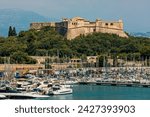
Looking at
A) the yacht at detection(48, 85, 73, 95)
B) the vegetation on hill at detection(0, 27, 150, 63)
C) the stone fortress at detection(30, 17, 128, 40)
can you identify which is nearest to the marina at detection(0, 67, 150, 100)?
the yacht at detection(48, 85, 73, 95)

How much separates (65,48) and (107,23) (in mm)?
10403

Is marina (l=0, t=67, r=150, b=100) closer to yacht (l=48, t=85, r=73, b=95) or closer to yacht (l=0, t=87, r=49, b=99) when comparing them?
yacht (l=48, t=85, r=73, b=95)

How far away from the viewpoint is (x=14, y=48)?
48.6 meters

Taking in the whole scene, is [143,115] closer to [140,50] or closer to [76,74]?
[76,74]

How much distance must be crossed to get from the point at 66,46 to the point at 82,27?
6864mm

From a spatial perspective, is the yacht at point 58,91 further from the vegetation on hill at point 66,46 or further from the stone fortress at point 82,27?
the stone fortress at point 82,27

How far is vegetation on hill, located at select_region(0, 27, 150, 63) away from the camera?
1905 inches

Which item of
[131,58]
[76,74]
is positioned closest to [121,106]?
[76,74]

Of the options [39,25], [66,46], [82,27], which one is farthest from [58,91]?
[39,25]

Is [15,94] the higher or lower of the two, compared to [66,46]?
lower

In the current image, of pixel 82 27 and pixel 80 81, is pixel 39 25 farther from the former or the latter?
pixel 80 81

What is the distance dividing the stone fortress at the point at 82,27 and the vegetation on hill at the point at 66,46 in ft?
3.58

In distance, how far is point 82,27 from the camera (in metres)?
56.8

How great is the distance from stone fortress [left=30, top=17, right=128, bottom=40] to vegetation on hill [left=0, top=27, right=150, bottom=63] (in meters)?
1.09
